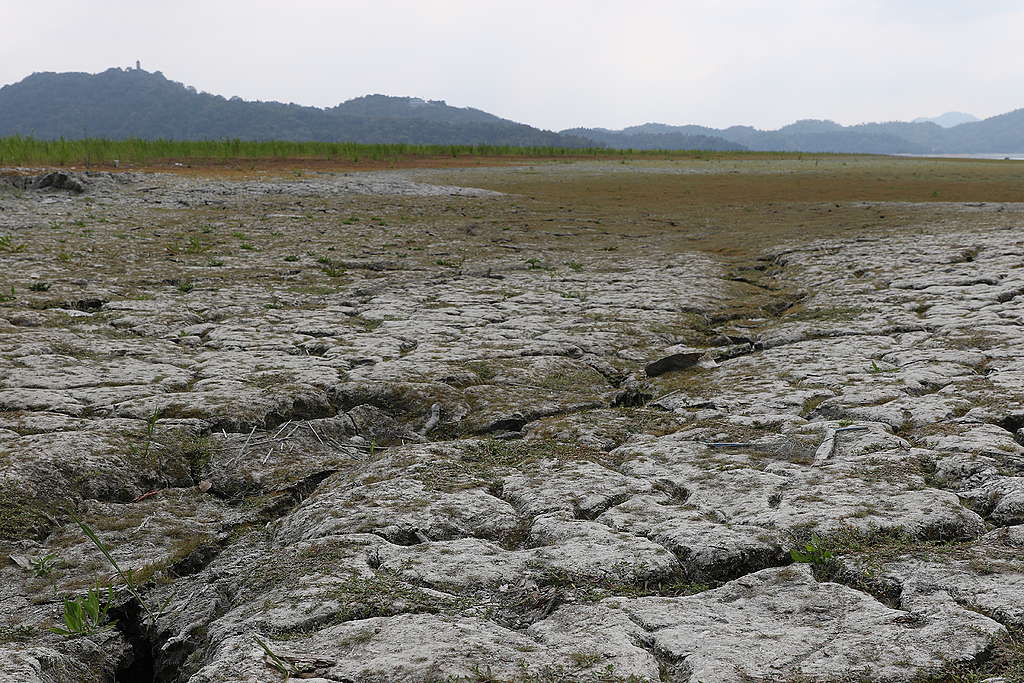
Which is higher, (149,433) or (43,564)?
(149,433)

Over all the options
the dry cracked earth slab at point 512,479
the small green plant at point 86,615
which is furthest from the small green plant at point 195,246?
the small green plant at point 86,615

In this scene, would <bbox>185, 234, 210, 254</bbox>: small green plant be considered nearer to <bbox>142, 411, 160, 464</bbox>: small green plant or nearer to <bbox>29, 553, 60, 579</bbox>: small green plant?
<bbox>142, 411, 160, 464</bbox>: small green plant

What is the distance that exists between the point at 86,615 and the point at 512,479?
4.68ft

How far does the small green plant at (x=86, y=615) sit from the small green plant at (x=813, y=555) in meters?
1.94

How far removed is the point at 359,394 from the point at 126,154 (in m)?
21.5

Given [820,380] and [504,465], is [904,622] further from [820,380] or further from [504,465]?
[820,380]

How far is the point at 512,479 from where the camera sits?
293 centimetres

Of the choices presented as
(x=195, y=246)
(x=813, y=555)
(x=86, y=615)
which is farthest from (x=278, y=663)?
(x=195, y=246)

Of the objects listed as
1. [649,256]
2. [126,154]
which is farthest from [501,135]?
[649,256]

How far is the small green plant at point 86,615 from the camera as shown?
2.13m

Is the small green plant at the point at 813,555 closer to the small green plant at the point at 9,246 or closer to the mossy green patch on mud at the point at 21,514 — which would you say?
the mossy green patch on mud at the point at 21,514

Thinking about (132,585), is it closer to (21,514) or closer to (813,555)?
(21,514)

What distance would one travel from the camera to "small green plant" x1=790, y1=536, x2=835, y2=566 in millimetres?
2178

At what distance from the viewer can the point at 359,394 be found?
160 inches
